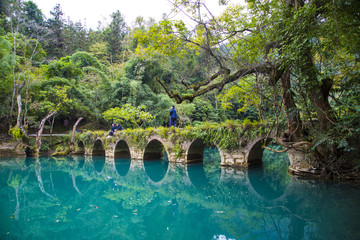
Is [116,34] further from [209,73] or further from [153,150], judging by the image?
[209,73]

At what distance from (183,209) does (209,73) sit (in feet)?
13.3

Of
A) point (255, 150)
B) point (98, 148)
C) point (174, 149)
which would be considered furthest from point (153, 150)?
A: point (255, 150)

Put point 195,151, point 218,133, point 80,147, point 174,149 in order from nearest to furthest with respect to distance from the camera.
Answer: point 218,133 → point 174,149 → point 195,151 → point 80,147

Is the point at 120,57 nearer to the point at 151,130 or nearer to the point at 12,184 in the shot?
the point at 151,130

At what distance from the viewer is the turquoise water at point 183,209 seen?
407 centimetres

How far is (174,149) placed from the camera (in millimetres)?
12266

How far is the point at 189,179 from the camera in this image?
8805mm

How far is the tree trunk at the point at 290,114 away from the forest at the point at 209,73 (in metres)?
0.03

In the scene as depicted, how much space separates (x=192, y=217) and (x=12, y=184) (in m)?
7.35

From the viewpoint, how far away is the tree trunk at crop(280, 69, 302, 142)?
7.00 meters

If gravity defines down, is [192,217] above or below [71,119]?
below

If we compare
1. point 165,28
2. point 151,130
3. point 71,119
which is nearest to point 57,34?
point 71,119

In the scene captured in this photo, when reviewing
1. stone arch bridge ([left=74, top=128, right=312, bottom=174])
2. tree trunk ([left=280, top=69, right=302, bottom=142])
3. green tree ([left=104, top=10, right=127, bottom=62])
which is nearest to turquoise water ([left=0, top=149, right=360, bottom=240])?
stone arch bridge ([left=74, top=128, right=312, bottom=174])

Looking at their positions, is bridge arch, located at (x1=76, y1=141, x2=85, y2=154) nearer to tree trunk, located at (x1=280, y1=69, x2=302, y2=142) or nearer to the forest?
the forest
